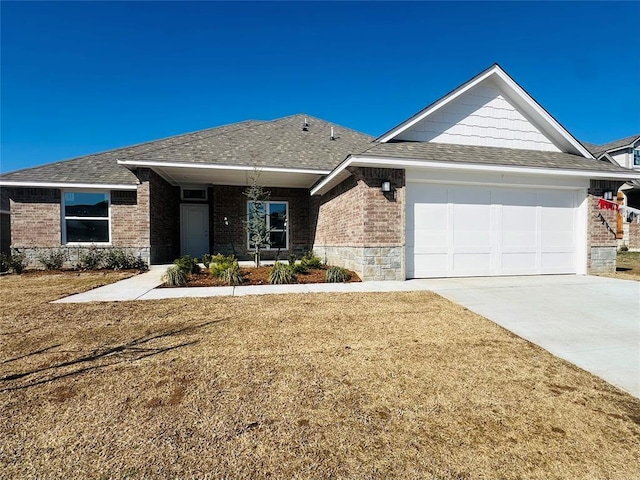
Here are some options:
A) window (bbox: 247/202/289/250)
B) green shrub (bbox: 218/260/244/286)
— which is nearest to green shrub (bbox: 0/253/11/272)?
green shrub (bbox: 218/260/244/286)

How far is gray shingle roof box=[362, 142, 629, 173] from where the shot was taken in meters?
8.14

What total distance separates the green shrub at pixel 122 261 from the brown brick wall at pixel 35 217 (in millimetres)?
2289

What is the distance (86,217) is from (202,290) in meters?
7.82

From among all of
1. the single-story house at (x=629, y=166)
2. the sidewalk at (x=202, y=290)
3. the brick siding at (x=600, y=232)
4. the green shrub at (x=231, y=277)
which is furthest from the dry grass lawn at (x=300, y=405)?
the single-story house at (x=629, y=166)

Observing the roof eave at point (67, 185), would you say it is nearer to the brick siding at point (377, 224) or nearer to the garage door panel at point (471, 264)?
the brick siding at point (377, 224)

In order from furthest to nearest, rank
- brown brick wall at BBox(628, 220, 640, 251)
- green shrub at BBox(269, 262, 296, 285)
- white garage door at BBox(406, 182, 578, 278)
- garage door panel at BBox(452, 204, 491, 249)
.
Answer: brown brick wall at BBox(628, 220, 640, 251) < garage door panel at BBox(452, 204, 491, 249) < white garage door at BBox(406, 182, 578, 278) < green shrub at BBox(269, 262, 296, 285)

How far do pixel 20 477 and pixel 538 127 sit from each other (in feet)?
43.3

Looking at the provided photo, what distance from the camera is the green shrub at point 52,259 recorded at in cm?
1082

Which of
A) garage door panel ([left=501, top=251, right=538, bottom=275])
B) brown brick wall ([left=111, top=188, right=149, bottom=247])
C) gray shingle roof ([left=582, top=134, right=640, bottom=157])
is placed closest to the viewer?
garage door panel ([left=501, top=251, right=538, bottom=275])

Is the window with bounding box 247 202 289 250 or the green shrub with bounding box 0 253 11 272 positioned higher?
the window with bounding box 247 202 289 250

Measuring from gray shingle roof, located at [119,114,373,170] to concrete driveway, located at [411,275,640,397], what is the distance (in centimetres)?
519

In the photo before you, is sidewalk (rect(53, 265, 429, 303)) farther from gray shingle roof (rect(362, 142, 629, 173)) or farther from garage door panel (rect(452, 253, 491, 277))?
gray shingle roof (rect(362, 142, 629, 173))

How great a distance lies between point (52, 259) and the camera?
35.6 ft

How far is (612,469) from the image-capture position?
1.82 meters
